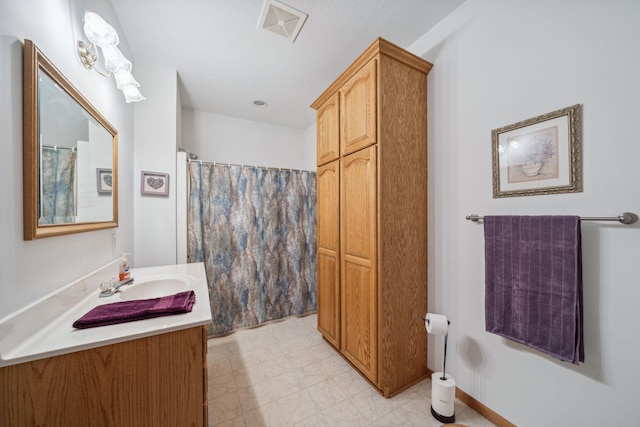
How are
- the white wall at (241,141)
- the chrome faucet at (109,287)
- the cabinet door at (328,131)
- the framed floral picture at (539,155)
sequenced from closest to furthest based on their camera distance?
the framed floral picture at (539,155) → the chrome faucet at (109,287) → the cabinet door at (328,131) → the white wall at (241,141)

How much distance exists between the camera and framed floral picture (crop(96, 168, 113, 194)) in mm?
1322

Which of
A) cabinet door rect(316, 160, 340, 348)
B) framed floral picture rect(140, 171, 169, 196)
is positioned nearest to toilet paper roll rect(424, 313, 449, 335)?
cabinet door rect(316, 160, 340, 348)

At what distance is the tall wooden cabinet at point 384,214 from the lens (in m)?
1.54

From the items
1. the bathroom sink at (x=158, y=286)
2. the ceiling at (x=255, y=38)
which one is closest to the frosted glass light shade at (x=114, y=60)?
the ceiling at (x=255, y=38)

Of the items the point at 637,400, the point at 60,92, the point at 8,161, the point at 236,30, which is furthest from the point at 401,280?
the point at 236,30

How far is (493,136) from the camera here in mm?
1365

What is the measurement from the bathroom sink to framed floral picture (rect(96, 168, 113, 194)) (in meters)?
0.60

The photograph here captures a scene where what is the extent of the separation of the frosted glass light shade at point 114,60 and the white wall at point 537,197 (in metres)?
2.01

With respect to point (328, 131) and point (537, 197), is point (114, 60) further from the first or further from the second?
point (537, 197)

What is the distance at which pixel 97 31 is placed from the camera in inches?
44.6

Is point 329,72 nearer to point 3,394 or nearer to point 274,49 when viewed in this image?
point 274,49

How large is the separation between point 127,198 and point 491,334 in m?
2.78

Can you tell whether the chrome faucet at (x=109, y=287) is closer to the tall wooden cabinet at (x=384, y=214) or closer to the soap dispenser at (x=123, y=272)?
the soap dispenser at (x=123, y=272)

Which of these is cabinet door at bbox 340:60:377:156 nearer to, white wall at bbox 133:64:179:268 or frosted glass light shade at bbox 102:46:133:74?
frosted glass light shade at bbox 102:46:133:74
